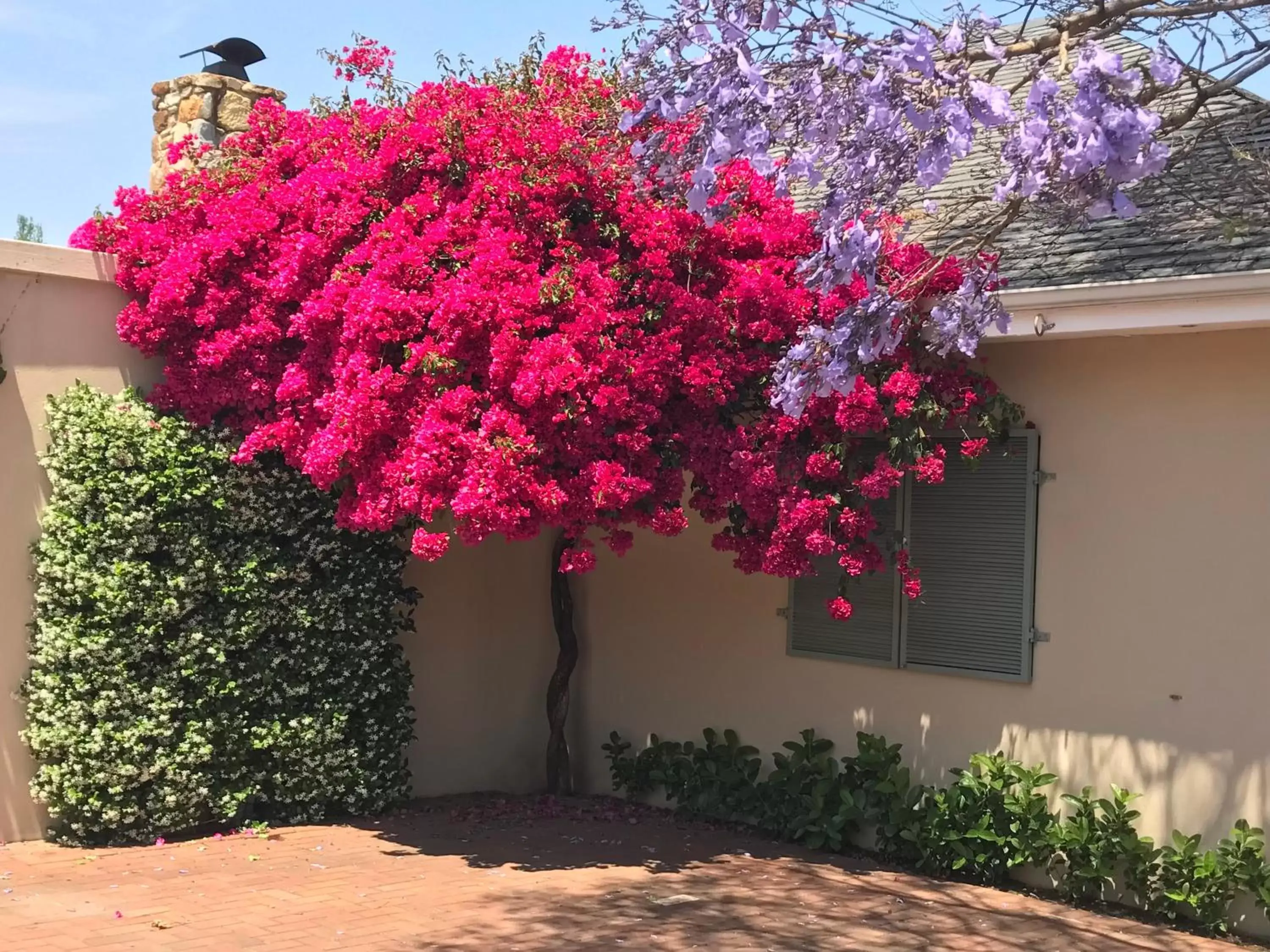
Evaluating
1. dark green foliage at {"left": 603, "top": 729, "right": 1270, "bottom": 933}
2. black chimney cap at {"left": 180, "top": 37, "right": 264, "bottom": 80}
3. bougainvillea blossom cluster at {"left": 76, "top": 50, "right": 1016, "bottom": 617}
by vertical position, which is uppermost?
black chimney cap at {"left": 180, "top": 37, "right": 264, "bottom": 80}

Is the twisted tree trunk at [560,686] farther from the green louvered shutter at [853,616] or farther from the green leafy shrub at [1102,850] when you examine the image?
the green leafy shrub at [1102,850]

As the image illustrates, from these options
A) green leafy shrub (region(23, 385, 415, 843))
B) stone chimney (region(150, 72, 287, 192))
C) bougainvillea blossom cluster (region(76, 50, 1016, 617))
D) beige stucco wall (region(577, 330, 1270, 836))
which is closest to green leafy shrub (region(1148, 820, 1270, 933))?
beige stucco wall (region(577, 330, 1270, 836))

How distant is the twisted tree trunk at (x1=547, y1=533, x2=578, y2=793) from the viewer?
32.7ft

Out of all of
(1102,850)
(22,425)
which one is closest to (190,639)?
(22,425)

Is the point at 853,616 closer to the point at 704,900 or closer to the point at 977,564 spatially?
the point at 977,564

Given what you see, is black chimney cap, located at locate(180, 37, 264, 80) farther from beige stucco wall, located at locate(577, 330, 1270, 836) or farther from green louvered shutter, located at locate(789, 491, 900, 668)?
beige stucco wall, located at locate(577, 330, 1270, 836)

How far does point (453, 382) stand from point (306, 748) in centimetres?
264

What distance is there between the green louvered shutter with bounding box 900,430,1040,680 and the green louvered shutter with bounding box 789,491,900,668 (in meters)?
0.10

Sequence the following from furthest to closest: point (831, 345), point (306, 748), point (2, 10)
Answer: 1. point (2, 10)
2. point (306, 748)
3. point (831, 345)

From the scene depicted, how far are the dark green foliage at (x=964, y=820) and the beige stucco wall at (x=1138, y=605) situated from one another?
0.17m

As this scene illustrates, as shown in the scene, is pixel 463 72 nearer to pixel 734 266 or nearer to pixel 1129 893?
pixel 734 266

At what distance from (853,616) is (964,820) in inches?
56.9

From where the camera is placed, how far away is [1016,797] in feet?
24.6

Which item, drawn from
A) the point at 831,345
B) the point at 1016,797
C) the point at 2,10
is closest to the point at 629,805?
the point at 1016,797
